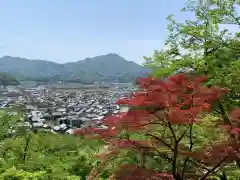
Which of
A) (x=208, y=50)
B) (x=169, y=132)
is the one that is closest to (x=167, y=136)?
(x=169, y=132)

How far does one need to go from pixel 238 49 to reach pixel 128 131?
238 inches

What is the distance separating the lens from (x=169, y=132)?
166 inches

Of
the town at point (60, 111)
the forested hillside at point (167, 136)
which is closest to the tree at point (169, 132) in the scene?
the forested hillside at point (167, 136)

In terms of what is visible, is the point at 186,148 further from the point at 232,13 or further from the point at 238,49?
the point at 232,13

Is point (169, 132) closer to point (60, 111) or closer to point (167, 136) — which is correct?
point (167, 136)

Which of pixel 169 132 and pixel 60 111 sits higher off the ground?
pixel 169 132

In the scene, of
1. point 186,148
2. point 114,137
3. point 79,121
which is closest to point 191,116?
point 186,148

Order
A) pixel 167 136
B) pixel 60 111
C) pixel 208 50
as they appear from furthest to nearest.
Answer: pixel 60 111 < pixel 208 50 < pixel 167 136

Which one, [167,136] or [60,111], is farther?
[60,111]

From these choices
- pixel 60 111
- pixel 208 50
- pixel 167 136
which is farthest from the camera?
pixel 60 111

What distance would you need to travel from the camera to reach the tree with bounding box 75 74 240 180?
11.7ft

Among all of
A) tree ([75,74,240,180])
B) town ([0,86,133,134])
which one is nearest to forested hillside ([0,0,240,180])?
tree ([75,74,240,180])

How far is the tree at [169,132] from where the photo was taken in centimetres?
358

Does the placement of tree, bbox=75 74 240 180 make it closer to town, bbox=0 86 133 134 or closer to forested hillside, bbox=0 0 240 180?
forested hillside, bbox=0 0 240 180
